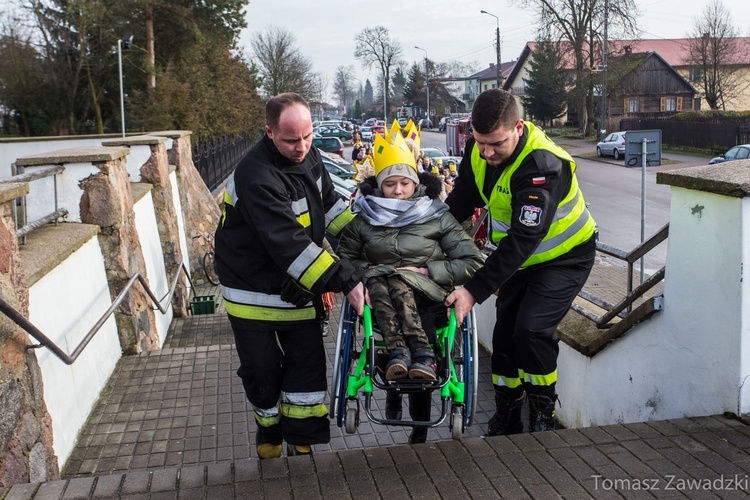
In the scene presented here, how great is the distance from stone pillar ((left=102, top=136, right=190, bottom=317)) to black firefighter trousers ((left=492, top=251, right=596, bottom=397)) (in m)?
6.94

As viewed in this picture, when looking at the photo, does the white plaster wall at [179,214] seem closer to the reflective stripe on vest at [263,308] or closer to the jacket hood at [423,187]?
the jacket hood at [423,187]

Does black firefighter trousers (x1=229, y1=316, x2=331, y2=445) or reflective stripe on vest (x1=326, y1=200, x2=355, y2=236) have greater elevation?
reflective stripe on vest (x1=326, y1=200, x2=355, y2=236)

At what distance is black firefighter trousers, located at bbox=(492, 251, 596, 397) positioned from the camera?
13.5 feet

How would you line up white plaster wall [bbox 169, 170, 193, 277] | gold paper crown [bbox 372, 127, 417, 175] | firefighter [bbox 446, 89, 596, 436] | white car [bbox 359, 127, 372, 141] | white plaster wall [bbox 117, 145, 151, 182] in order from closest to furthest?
firefighter [bbox 446, 89, 596, 436]
gold paper crown [bbox 372, 127, 417, 175]
white plaster wall [bbox 117, 145, 151, 182]
white plaster wall [bbox 169, 170, 193, 277]
white car [bbox 359, 127, 372, 141]

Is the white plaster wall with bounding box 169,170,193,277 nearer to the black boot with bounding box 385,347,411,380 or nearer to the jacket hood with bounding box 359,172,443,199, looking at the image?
the jacket hood with bounding box 359,172,443,199

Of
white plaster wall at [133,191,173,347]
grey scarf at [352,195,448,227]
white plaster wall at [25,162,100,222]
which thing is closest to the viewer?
grey scarf at [352,195,448,227]

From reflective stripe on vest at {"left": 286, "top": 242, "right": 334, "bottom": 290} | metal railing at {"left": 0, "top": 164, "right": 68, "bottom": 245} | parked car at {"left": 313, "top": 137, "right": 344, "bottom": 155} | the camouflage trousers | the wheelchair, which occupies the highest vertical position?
parked car at {"left": 313, "top": 137, "right": 344, "bottom": 155}

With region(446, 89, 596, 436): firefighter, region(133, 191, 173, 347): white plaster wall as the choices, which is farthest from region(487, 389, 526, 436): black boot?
region(133, 191, 173, 347): white plaster wall

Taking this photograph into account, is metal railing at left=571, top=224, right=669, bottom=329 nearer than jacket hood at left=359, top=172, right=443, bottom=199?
No

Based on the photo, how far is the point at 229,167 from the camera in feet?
98.6

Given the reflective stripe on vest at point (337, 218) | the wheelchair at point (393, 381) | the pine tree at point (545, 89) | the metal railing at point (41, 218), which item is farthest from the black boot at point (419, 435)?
the pine tree at point (545, 89)

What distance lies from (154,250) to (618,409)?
662 cm

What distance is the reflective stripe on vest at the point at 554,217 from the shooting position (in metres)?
4.09

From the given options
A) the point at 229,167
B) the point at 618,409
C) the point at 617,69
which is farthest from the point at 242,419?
the point at 617,69
